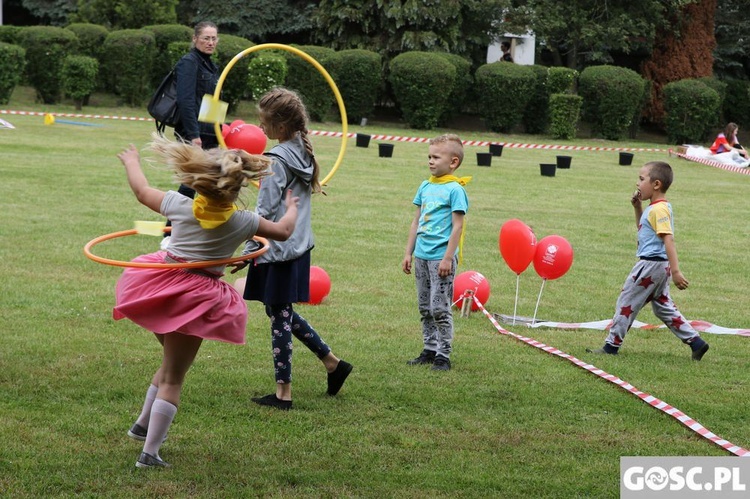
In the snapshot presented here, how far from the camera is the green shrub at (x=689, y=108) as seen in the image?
32.8 meters

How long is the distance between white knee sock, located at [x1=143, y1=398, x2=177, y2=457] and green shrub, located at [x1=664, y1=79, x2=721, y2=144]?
30.5 meters

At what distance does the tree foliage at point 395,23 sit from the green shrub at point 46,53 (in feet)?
29.2

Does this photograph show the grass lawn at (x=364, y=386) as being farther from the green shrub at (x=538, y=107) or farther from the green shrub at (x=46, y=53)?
the green shrub at (x=538, y=107)

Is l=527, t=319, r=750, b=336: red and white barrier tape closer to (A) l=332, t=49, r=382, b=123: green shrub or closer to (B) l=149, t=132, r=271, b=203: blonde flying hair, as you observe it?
(B) l=149, t=132, r=271, b=203: blonde flying hair

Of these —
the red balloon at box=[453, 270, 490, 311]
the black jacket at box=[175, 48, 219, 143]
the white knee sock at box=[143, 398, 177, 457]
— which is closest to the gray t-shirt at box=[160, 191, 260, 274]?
the white knee sock at box=[143, 398, 177, 457]

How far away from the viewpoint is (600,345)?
8102 millimetres

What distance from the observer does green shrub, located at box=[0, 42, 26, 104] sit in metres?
26.4

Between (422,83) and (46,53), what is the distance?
10.6 m

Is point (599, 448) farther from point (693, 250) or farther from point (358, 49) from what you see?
point (358, 49)

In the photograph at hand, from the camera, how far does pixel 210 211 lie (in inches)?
185

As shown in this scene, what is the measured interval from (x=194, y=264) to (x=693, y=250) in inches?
375

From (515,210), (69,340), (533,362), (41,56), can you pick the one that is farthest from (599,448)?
(41,56)

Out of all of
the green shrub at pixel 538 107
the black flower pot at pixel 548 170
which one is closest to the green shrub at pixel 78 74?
the green shrub at pixel 538 107

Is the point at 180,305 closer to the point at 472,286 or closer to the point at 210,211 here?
the point at 210,211
